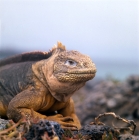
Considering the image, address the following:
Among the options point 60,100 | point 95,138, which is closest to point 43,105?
point 60,100

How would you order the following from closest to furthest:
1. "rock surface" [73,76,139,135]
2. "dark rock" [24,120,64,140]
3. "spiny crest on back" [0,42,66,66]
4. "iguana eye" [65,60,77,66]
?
"dark rock" [24,120,64,140] → "iguana eye" [65,60,77,66] → "spiny crest on back" [0,42,66,66] → "rock surface" [73,76,139,135]

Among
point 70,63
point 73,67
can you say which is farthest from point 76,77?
point 70,63

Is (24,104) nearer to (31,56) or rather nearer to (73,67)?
(73,67)

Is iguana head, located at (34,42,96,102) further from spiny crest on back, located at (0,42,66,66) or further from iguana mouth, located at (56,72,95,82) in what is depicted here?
spiny crest on back, located at (0,42,66,66)

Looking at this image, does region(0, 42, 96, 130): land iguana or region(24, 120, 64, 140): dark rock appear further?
region(0, 42, 96, 130): land iguana

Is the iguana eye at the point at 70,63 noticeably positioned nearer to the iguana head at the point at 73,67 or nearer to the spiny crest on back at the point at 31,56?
the iguana head at the point at 73,67

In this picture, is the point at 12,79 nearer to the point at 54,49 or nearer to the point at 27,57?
the point at 27,57

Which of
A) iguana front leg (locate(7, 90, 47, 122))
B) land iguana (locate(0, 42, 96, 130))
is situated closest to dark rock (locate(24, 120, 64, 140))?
land iguana (locate(0, 42, 96, 130))
